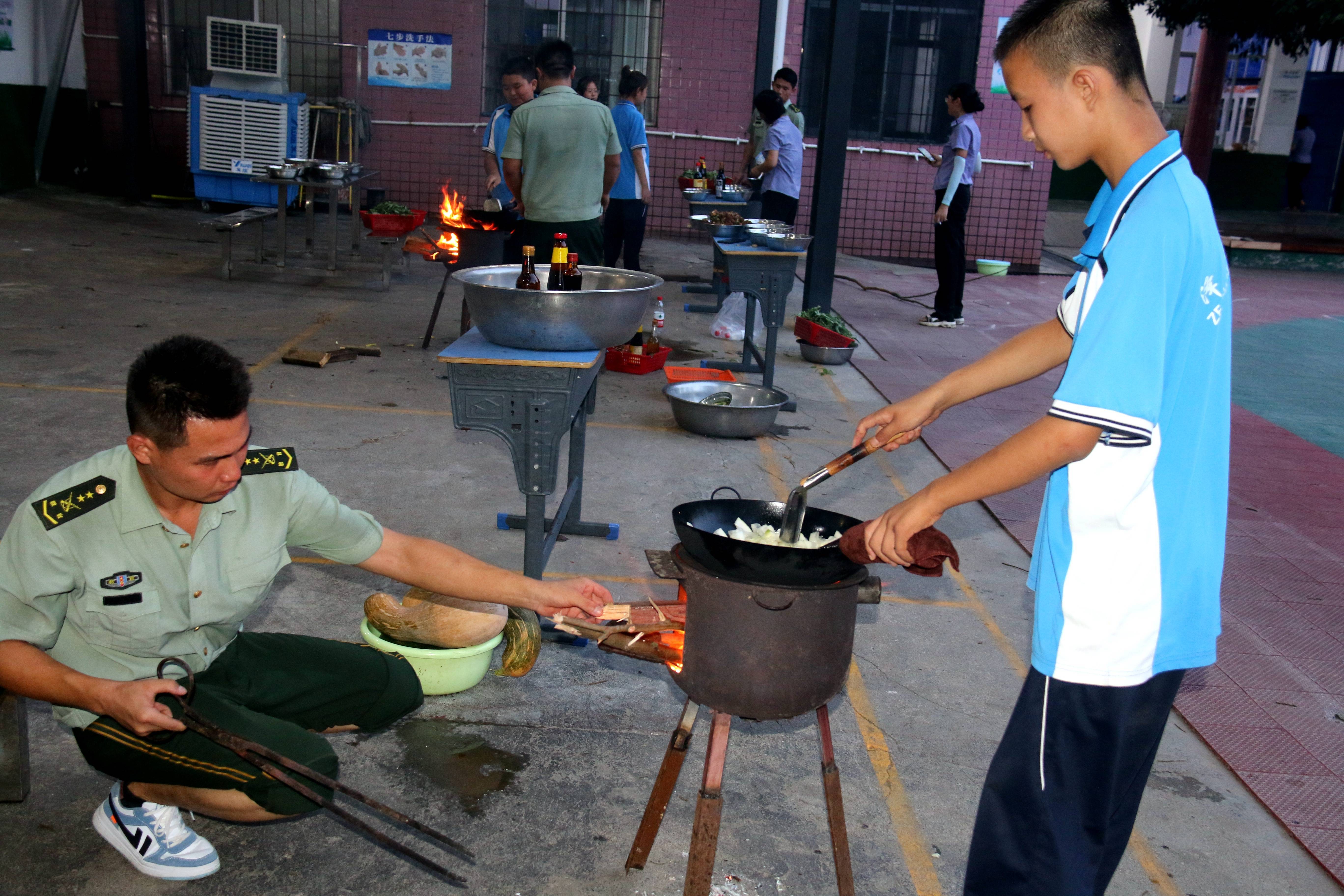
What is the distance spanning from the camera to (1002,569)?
4875mm

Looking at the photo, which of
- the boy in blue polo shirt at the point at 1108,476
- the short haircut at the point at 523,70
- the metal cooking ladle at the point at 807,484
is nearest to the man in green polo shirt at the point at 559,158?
the short haircut at the point at 523,70

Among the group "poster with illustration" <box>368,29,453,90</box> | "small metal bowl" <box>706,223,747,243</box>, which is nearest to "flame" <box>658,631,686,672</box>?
"small metal bowl" <box>706,223,747,243</box>

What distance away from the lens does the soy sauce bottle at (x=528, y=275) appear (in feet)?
12.9

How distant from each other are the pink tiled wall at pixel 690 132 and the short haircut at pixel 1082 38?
12863 millimetres

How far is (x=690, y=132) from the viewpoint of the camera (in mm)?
14789

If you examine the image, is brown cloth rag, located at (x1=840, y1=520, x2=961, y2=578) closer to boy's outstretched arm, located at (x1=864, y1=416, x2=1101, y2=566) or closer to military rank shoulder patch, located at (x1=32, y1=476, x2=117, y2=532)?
boy's outstretched arm, located at (x1=864, y1=416, x2=1101, y2=566)

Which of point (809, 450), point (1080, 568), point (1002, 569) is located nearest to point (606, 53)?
point (809, 450)

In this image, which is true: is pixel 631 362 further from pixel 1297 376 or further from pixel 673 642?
pixel 1297 376

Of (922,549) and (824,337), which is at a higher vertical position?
(922,549)

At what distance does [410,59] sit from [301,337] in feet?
25.2

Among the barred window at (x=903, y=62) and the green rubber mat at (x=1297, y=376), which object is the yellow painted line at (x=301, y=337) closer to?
the green rubber mat at (x=1297, y=376)

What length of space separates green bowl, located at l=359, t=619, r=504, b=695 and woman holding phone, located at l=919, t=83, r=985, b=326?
7.18 meters

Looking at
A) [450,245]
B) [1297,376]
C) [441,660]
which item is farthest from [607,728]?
[1297,376]

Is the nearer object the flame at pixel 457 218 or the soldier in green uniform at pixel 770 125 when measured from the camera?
the flame at pixel 457 218
